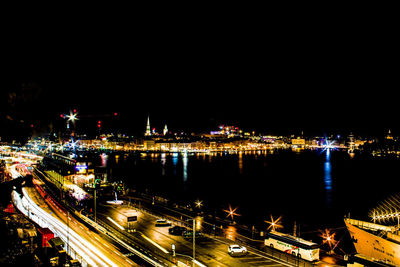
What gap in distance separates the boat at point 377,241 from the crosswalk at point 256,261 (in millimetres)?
2011

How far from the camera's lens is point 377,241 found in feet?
22.3

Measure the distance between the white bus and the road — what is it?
2.20 ft

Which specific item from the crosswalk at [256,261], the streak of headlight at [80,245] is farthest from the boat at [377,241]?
the streak of headlight at [80,245]

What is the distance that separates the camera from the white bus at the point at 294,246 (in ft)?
19.5

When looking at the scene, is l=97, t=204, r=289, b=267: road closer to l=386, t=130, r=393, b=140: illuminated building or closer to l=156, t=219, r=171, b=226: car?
l=156, t=219, r=171, b=226: car

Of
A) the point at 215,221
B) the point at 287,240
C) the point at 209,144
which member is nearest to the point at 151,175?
the point at 215,221

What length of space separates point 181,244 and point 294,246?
235 centimetres

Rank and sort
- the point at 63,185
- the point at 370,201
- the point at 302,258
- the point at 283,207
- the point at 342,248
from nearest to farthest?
the point at 302,258 → the point at 342,248 → the point at 63,185 → the point at 283,207 → the point at 370,201

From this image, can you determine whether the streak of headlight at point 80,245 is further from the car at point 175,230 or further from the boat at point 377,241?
the boat at point 377,241

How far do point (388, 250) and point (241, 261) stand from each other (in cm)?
351

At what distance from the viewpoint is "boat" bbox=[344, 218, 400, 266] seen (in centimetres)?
633

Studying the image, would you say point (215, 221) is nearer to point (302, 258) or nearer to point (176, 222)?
point (176, 222)

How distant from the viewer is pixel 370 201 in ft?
54.1

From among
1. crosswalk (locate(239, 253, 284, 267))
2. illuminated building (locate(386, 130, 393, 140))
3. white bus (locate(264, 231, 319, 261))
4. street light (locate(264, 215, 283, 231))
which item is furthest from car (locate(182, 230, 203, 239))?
illuminated building (locate(386, 130, 393, 140))
